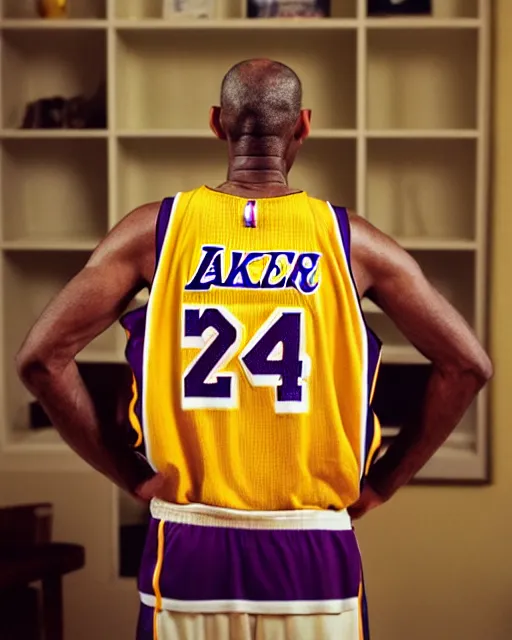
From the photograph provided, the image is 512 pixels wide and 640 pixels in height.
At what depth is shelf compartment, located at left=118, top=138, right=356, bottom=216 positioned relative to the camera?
3.38m

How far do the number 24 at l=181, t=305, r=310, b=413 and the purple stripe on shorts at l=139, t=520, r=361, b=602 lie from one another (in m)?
0.19

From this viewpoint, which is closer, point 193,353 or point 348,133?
point 193,353

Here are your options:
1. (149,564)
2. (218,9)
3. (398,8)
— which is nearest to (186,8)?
(218,9)

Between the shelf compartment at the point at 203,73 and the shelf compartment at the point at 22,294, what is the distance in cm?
58

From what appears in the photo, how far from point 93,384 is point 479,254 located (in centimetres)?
142

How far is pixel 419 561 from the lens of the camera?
3.18 meters

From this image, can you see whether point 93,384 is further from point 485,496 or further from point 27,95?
point 485,496

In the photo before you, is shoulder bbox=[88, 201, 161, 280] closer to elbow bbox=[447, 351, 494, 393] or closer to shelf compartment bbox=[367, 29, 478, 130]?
elbow bbox=[447, 351, 494, 393]

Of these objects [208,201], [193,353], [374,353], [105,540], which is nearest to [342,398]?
[374,353]

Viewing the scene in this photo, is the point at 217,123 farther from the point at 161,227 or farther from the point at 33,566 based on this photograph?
the point at 33,566

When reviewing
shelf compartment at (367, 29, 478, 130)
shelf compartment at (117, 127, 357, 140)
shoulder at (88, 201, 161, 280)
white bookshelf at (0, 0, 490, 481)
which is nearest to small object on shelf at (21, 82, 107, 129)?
white bookshelf at (0, 0, 490, 481)

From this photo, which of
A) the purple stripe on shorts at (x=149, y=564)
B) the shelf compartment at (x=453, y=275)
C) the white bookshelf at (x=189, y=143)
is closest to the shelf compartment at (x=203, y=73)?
the white bookshelf at (x=189, y=143)

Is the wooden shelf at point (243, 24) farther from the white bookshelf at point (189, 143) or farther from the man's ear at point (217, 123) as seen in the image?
the man's ear at point (217, 123)

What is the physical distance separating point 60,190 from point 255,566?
243 cm
